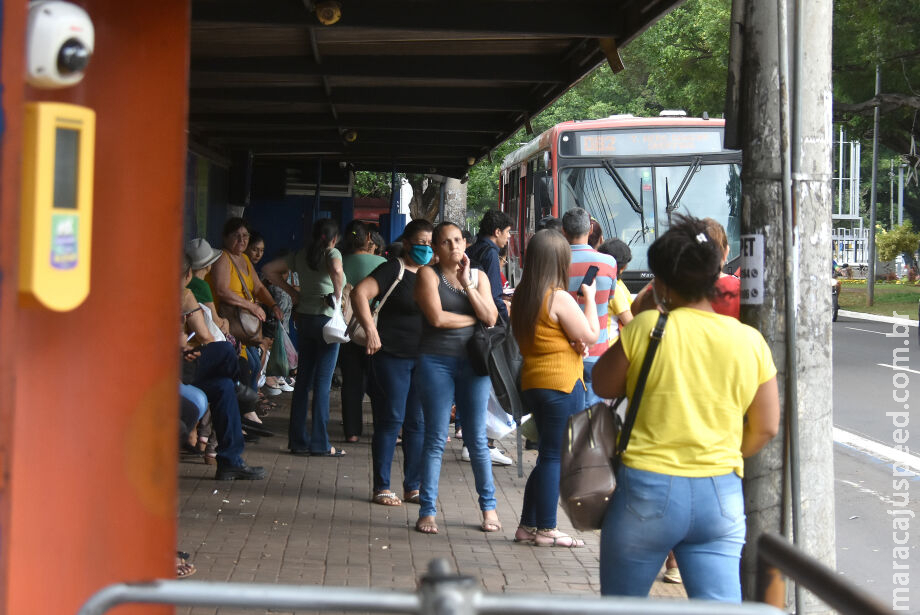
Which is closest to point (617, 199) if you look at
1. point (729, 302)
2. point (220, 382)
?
point (220, 382)

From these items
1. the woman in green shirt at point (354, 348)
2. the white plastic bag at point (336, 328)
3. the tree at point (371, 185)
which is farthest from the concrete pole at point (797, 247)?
the tree at point (371, 185)

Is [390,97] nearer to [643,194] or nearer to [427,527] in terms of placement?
[427,527]

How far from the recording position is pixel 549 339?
253 inches

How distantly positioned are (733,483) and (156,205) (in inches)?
78.7

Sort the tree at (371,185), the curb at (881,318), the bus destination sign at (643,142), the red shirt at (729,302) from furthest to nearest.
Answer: the tree at (371,185) → the curb at (881,318) → the bus destination sign at (643,142) → the red shirt at (729,302)

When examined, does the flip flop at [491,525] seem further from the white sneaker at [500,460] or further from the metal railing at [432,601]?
the metal railing at [432,601]

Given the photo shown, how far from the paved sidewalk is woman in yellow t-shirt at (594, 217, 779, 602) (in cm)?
176

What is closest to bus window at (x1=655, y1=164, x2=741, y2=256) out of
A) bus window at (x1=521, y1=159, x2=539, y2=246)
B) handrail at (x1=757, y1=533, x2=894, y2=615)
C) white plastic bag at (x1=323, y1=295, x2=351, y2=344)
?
bus window at (x1=521, y1=159, x2=539, y2=246)

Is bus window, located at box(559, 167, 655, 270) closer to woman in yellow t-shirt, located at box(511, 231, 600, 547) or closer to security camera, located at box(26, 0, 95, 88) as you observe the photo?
woman in yellow t-shirt, located at box(511, 231, 600, 547)

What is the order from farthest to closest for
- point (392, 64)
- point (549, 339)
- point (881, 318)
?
point (881, 318) < point (392, 64) < point (549, 339)

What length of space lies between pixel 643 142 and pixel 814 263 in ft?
33.3

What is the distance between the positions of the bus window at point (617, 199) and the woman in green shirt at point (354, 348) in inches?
186

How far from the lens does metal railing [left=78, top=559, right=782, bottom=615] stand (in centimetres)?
200

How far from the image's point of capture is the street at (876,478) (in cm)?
682
